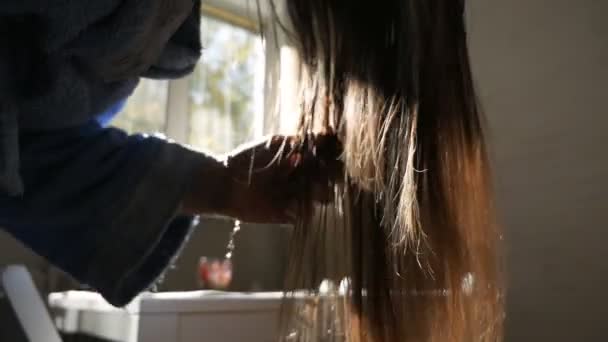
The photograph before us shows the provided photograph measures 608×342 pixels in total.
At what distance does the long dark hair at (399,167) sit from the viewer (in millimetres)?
340

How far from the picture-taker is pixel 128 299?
476 millimetres

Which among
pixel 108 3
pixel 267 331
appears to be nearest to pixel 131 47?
pixel 108 3

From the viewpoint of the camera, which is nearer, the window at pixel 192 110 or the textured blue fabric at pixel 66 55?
the textured blue fabric at pixel 66 55

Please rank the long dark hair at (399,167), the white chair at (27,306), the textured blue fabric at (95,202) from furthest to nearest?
the white chair at (27,306) < the textured blue fabric at (95,202) < the long dark hair at (399,167)

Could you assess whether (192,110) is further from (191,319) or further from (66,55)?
(66,55)

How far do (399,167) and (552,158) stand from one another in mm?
613

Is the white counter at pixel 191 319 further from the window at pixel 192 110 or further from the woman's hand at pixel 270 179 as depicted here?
the window at pixel 192 110

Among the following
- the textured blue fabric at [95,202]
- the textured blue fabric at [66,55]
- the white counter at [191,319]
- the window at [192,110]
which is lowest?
the white counter at [191,319]

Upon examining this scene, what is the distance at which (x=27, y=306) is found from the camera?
843 mm

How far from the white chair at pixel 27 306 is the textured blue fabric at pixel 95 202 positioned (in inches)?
14.3

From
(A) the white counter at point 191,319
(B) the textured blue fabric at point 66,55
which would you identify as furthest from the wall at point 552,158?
(B) the textured blue fabric at point 66,55

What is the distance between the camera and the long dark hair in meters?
0.34

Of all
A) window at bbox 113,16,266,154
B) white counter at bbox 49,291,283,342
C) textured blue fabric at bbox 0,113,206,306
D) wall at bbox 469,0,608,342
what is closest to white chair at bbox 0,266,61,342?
white counter at bbox 49,291,283,342

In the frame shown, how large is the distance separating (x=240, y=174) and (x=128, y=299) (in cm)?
15
